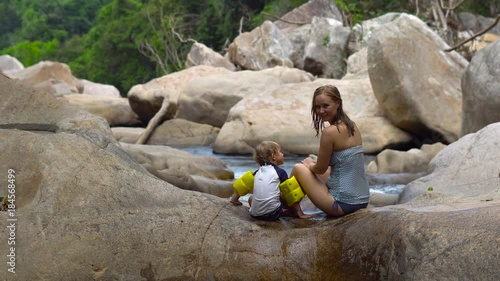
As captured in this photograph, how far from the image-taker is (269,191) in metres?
4.84

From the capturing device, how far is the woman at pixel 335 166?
15.8 feet

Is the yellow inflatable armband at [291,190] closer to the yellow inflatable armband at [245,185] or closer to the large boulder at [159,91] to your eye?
the yellow inflatable armband at [245,185]

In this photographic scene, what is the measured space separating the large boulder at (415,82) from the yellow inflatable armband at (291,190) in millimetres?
8486

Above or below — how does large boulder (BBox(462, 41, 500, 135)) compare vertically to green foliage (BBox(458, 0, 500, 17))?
above

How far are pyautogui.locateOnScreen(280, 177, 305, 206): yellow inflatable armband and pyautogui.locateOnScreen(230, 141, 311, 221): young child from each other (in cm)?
3

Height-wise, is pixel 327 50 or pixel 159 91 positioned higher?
pixel 327 50

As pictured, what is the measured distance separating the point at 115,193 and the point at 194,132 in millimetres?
11799

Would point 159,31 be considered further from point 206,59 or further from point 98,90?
point 206,59

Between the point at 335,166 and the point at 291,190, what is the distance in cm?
30

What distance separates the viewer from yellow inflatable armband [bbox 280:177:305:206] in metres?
4.89

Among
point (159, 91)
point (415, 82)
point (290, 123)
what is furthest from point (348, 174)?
point (159, 91)

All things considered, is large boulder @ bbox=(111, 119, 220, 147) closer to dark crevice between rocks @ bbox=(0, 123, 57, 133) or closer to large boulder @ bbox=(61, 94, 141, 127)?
large boulder @ bbox=(61, 94, 141, 127)

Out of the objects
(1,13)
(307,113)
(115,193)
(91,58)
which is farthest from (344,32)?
(1,13)

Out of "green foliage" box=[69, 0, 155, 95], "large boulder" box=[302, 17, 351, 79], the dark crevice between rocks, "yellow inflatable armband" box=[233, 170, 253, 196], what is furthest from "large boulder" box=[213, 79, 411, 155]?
"green foliage" box=[69, 0, 155, 95]
